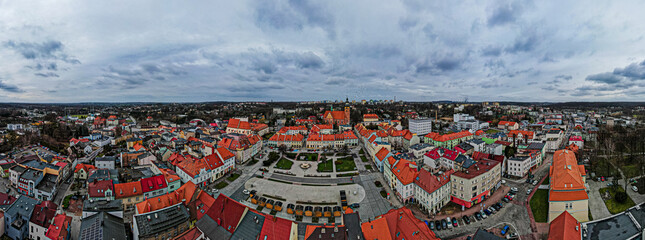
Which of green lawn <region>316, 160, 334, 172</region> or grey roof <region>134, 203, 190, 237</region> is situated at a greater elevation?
grey roof <region>134, 203, 190, 237</region>

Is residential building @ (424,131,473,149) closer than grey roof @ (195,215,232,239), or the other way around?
grey roof @ (195,215,232,239)

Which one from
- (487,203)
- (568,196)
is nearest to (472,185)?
(487,203)

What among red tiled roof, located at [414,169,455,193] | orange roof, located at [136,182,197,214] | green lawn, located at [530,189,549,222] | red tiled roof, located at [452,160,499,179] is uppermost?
red tiled roof, located at [452,160,499,179]

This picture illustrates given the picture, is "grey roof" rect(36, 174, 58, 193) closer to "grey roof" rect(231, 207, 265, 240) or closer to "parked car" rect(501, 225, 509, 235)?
"grey roof" rect(231, 207, 265, 240)

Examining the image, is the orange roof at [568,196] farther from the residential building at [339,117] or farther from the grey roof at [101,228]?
the residential building at [339,117]

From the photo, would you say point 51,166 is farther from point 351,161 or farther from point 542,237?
point 542,237

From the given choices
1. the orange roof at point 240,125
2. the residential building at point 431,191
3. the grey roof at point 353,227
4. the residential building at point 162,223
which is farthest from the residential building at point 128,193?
the orange roof at point 240,125

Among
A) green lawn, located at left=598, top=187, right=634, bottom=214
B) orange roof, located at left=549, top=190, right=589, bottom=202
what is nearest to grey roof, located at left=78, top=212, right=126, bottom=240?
orange roof, located at left=549, top=190, right=589, bottom=202
